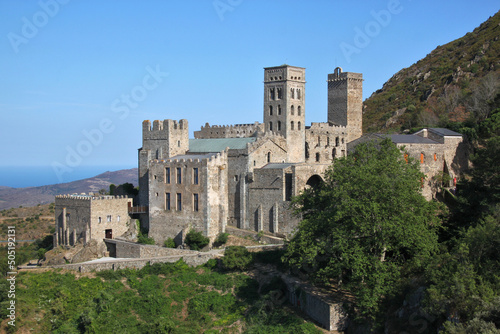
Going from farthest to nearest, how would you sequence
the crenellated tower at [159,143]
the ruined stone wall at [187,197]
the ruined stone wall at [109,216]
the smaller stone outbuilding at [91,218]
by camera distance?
the crenellated tower at [159,143]
the ruined stone wall at [109,216]
the smaller stone outbuilding at [91,218]
the ruined stone wall at [187,197]

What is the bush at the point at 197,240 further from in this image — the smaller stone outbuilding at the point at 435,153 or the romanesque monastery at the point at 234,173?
the smaller stone outbuilding at the point at 435,153

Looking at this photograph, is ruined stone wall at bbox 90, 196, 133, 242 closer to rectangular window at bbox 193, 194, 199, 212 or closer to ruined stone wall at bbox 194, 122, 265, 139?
rectangular window at bbox 193, 194, 199, 212

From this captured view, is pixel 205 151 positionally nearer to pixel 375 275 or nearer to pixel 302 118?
pixel 302 118

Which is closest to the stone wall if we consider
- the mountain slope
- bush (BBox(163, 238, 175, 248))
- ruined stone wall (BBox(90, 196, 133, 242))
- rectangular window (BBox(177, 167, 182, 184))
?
ruined stone wall (BBox(90, 196, 133, 242))

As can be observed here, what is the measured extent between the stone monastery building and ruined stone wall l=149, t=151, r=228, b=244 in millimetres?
83

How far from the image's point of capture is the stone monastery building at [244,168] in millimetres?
42625

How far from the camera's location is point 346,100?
62.2 meters

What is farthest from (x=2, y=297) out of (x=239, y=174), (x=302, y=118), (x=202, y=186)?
(x=302, y=118)

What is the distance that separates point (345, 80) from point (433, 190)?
79.4 feet

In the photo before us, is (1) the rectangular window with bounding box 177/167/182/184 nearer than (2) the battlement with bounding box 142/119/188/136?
Yes

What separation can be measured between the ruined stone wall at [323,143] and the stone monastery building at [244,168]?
2.18 meters

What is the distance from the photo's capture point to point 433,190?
137ft

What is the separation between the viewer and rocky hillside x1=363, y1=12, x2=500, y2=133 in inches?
2317

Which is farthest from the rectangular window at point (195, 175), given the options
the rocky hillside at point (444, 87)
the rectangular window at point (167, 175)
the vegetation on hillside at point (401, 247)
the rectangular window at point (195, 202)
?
the rocky hillside at point (444, 87)
